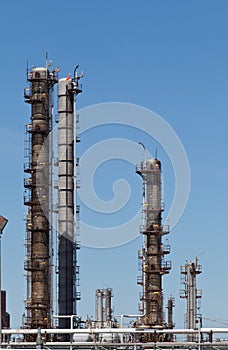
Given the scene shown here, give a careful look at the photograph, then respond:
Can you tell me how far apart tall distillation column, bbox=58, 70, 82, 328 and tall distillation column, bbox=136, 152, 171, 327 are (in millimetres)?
7226

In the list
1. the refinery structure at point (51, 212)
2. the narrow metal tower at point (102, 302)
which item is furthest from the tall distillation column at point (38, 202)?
the narrow metal tower at point (102, 302)

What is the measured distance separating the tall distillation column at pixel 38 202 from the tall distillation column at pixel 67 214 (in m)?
0.99

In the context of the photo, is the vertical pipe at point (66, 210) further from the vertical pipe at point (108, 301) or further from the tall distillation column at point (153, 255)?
the vertical pipe at point (108, 301)

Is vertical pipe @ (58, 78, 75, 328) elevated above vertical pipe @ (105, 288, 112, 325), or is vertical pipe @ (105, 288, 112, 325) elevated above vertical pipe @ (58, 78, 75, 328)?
vertical pipe @ (58, 78, 75, 328)

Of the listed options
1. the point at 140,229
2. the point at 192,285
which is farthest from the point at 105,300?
the point at 140,229

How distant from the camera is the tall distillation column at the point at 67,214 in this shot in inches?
2228

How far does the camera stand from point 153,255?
62.5 metres

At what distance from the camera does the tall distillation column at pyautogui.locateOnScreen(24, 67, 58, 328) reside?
5509 centimetres

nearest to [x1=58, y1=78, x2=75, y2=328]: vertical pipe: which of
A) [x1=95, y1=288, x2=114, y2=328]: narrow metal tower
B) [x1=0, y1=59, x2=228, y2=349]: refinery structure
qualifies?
[x1=0, y1=59, x2=228, y2=349]: refinery structure

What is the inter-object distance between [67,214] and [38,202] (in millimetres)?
2121

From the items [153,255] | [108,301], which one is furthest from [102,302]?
[153,255]

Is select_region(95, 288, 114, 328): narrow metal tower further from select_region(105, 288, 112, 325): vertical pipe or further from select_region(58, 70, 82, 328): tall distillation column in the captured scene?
select_region(58, 70, 82, 328): tall distillation column

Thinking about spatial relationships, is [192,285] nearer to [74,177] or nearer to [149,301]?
[149,301]

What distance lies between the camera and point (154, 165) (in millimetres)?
64875
